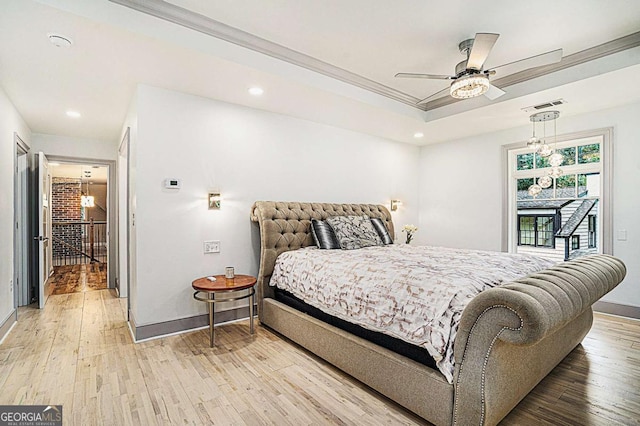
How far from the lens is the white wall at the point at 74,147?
197 inches

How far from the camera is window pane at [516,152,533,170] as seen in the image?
474 centimetres

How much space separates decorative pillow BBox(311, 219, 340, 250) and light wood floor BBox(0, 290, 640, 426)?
1.12 m

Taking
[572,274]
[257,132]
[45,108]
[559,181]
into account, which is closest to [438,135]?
[559,181]

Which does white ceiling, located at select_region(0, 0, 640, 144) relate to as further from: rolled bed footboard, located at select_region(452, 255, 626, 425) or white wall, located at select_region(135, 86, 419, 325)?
rolled bed footboard, located at select_region(452, 255, 626, 425)

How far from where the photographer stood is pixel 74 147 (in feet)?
17.2

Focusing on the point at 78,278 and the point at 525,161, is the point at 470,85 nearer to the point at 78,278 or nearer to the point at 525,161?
the point at 525,161

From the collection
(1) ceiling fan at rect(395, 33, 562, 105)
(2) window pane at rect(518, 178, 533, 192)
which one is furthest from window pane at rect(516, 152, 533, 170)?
(1) ceiling fan at rect(395, 33, 562, 105)

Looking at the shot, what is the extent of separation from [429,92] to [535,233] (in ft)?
8.83

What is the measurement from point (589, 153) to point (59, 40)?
5763mm

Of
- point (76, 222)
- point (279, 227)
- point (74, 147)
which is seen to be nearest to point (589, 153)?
point (279, 227)

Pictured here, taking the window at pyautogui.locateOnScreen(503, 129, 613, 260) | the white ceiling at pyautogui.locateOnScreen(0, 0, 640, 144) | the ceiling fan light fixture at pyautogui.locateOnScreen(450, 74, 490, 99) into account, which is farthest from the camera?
the window at pyautogui.locateOnScreen(503, 129, 613, 260)

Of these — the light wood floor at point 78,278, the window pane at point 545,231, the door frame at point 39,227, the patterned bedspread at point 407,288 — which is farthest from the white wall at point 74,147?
the window pane at point 545,231

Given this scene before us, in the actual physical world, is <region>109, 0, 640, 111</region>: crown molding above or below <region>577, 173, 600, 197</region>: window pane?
above

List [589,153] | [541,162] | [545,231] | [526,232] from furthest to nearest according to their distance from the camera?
[526,232], [545,231], [541,162], [589,153]
